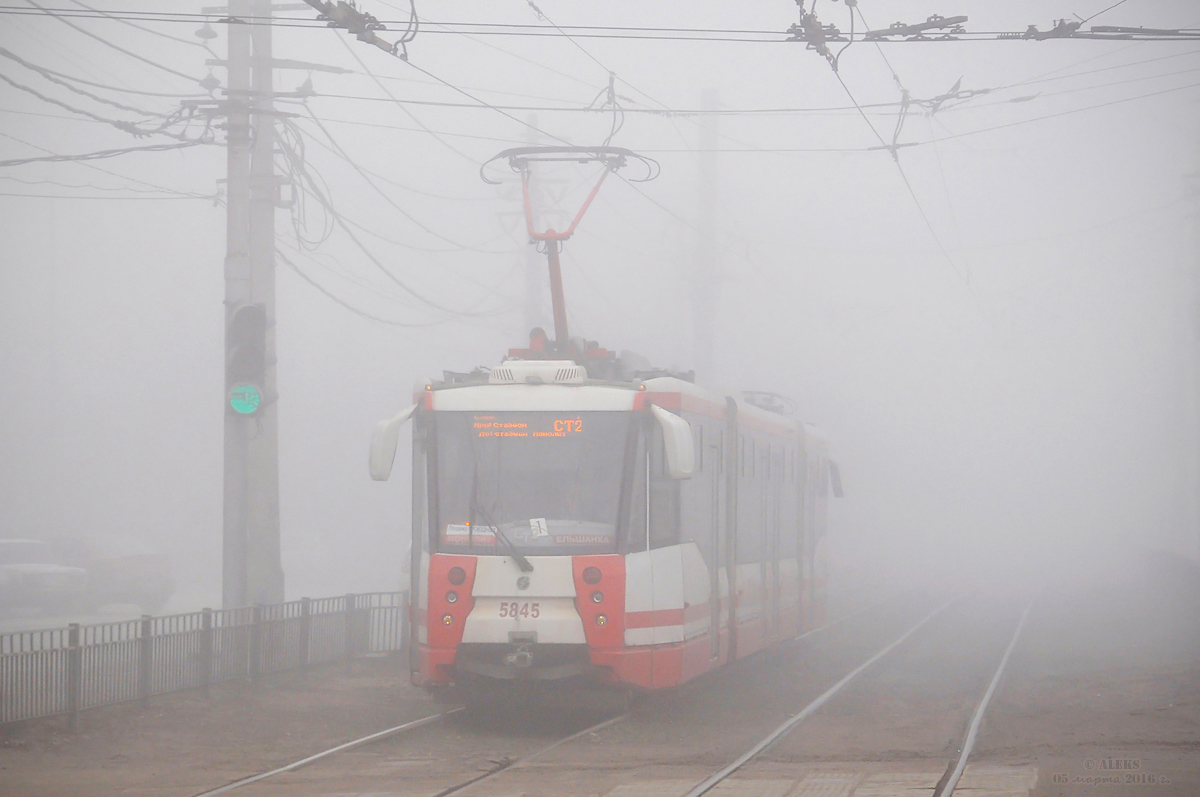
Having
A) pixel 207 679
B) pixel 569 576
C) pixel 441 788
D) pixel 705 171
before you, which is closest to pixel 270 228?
pixel 207 679

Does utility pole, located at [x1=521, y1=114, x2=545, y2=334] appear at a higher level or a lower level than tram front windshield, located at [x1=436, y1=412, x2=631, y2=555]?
higher

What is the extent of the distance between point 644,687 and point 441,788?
3136 millimetres

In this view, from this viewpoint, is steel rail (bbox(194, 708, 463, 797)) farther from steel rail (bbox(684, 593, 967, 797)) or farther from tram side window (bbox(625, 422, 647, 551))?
steel rail (bbox(684, 593, 967, 797))

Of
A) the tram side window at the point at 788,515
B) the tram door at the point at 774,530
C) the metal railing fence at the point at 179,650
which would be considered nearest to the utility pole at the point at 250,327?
the metal railing fence at the point at 179,650

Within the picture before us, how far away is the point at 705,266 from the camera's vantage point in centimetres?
2845

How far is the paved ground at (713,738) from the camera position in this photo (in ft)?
30.8

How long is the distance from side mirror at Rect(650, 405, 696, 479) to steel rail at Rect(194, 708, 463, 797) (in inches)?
122

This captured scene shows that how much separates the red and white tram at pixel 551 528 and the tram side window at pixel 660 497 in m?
0.02

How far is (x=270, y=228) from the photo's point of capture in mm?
17188

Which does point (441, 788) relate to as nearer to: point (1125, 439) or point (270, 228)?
point (270, 228)

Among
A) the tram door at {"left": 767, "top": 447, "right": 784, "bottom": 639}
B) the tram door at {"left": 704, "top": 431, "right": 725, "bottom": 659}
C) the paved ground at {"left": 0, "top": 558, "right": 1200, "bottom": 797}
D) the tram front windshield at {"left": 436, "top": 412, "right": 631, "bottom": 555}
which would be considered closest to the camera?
the paved ground at {"left": 0, "top": 558, "right": 1200, "bottom": 797}

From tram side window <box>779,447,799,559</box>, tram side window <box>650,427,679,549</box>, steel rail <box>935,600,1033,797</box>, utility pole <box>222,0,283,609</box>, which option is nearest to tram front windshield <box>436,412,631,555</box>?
tram side window <box>650,427,679,549</box>

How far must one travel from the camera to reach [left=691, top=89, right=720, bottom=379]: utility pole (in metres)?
28.0

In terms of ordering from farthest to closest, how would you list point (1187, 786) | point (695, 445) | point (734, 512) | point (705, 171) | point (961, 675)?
point (705, 171) → point (961, 675) → point (734, 512) → point (695, 445) → point (1187, 786)
